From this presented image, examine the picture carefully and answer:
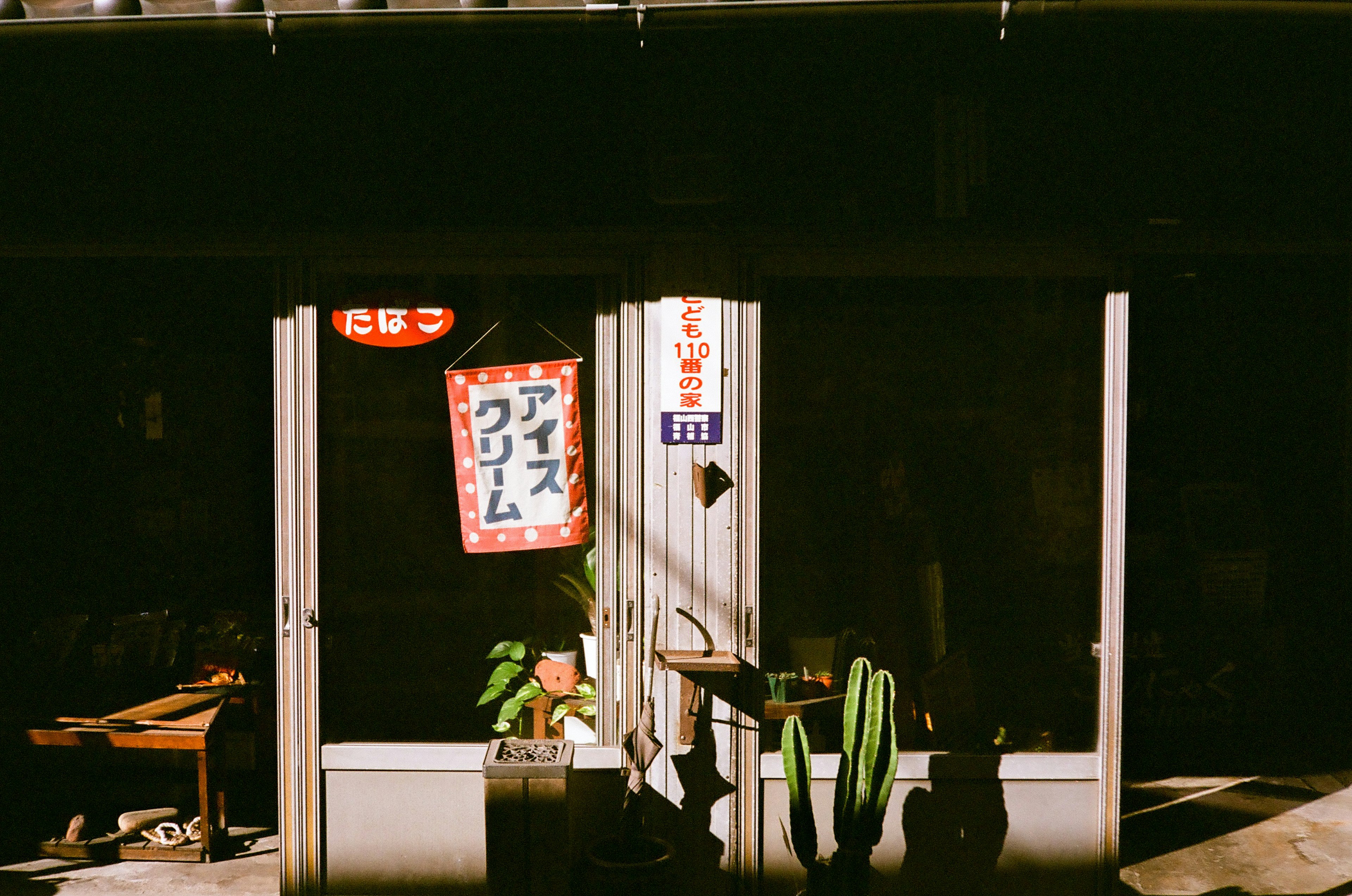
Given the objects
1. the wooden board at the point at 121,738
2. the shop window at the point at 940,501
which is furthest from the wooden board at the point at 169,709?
the shop window at the point at 940,501

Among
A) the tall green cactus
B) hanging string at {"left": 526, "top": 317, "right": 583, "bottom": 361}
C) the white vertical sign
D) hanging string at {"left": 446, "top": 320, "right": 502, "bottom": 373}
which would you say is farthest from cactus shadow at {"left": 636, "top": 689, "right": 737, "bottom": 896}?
hanging string at {"left": 446, "top": 320, "right": 502, "bottom": 373}

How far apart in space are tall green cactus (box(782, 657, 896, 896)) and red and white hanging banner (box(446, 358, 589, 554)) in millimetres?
1686

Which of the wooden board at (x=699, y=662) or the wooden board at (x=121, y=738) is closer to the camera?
the wooden board at (x=699, y=662)

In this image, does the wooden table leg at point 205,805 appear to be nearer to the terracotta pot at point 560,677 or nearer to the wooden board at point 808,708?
the terracotta pot at point 560,677

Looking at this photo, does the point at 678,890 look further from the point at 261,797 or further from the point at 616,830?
the point at 261,797

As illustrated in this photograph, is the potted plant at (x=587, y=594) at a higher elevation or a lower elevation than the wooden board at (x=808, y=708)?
higher

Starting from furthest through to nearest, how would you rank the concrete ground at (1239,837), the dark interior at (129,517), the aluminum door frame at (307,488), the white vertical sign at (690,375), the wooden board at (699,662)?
the dark interior at (129,517), the concrete ground at (1239,837), the aluminum door frame at (307,488), the white vertical sign at (690,375), the wooden board at (699,662)

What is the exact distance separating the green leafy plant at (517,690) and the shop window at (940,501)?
114 cm

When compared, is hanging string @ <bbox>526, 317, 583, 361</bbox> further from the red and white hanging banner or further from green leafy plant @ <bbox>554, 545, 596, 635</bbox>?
green leafy plant @ <bbox>554, 545, 596, 635</bbox>

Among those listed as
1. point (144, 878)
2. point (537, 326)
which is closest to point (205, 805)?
point (144, 878)

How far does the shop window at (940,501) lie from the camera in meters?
5.24

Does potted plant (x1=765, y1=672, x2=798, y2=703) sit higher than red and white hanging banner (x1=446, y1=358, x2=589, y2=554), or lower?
lower

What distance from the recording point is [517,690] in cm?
549

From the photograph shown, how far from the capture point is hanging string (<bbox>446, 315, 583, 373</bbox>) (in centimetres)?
522
